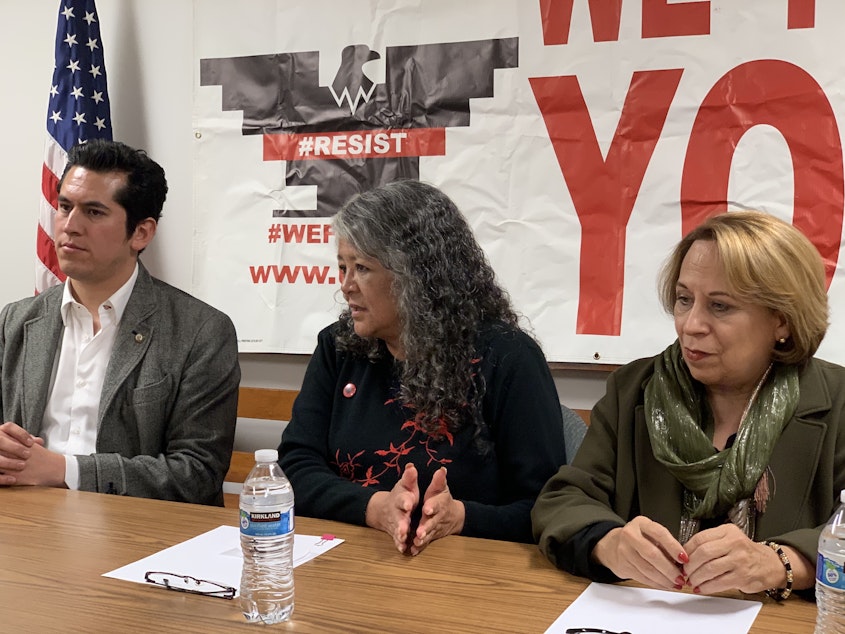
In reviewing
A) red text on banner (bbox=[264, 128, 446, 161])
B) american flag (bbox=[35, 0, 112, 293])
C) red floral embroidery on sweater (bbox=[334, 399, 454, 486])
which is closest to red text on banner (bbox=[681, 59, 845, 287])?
red text on banner (bbox=[264, 128, 446, 161])

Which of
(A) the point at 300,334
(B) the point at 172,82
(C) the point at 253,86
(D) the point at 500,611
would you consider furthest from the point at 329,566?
(B) the point at 172,82

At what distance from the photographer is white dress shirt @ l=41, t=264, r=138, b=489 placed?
2422mm

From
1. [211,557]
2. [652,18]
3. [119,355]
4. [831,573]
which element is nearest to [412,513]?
[211,557]

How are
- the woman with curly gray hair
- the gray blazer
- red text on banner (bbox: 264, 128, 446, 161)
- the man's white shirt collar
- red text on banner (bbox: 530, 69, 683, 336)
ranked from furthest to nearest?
red text on banner (bbox: 264, 128, 446, 161) → red text on banner (bbox: 530, 69, 683, 336) → the man's white shirt collar → the gray blazer → the woman with curly gray hair

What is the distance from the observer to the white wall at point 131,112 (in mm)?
3213

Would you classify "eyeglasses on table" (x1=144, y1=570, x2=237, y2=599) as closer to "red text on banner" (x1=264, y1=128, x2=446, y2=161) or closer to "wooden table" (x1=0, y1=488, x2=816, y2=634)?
"wooden table" (x1=0, y1=488, x2=816, y2=634)

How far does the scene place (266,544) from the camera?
130 cm

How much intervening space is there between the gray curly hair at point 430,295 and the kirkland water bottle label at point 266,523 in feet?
2.29

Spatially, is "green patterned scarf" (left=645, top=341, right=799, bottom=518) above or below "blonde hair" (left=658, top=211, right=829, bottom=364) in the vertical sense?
below

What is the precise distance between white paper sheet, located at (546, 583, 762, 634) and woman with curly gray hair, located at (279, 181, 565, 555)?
0.47 metres

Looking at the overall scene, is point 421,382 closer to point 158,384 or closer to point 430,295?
point 430,295

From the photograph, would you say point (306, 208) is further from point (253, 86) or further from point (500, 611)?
point (500, 611)

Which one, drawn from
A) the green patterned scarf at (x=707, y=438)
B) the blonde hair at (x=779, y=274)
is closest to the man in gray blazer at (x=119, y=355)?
the green patterned scarf at (x=707, y=438)

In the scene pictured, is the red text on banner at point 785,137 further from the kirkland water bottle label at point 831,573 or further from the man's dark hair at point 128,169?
the man's dark hair at point 128,169
